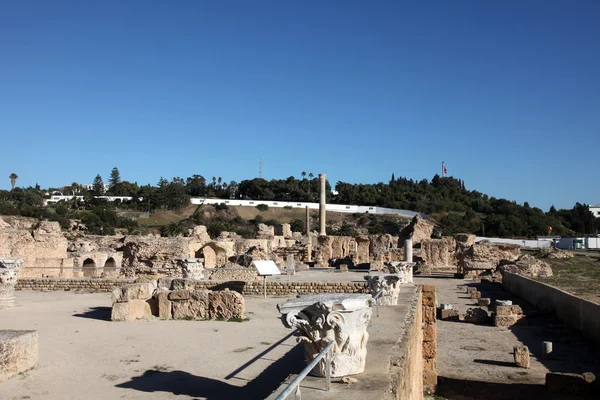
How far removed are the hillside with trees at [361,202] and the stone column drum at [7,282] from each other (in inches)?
1662

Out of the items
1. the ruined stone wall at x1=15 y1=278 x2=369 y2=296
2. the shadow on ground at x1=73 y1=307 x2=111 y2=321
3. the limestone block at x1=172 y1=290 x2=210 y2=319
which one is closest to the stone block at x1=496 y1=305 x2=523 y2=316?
the ruined stone wall at x1=15 y1=278 x2=369 y2=296

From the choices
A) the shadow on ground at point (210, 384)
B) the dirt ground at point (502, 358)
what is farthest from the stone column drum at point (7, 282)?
the dirt ground at point (502, 358)

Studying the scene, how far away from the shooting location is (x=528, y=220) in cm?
7706

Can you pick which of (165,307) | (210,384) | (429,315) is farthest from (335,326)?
(165,307)

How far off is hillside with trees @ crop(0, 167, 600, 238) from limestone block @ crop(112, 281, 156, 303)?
4528cm

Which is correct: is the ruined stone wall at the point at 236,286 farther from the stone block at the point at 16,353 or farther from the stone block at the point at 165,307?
the stone block at the point at 16,353

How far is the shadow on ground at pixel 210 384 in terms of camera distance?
22.7ft

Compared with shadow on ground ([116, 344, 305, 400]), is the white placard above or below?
above

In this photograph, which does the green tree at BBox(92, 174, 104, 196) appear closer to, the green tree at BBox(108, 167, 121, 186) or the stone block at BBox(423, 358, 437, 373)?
the green tree at BBox(108, 167, 121, 186)

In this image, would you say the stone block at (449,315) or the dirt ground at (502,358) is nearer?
the dirt ground at (502,358)

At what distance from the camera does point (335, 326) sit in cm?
475

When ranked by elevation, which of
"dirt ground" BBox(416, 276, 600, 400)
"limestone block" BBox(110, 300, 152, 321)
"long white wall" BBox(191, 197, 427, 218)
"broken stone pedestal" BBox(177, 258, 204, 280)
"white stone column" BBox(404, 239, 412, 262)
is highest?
"long white wall" BBox(191, 197, 427, 218)

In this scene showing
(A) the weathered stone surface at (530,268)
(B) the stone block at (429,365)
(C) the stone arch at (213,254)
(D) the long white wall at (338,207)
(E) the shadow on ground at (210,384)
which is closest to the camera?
(E) the shadow on ground at (210,384)

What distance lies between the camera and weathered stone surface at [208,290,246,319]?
12805 millimetres
